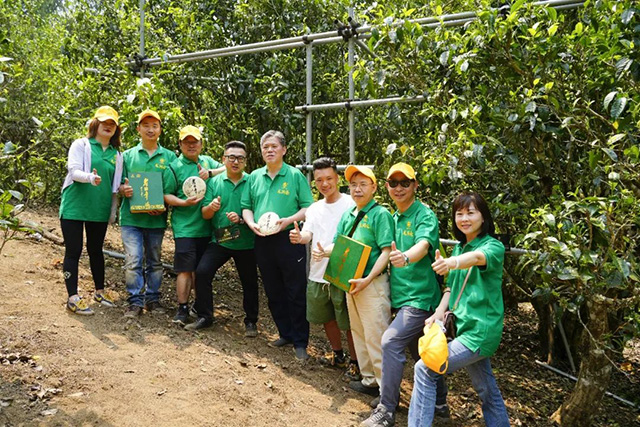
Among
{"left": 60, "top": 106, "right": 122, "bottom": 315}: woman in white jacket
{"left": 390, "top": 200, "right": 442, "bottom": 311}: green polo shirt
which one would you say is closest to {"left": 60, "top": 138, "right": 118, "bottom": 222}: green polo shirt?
{"left": 60, "top": 106, "right": 122, "bottom": 315}: woman in white jacket

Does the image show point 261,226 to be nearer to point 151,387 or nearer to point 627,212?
point 151,387

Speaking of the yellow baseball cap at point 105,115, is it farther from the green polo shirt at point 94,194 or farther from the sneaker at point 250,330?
the sneaker at point 250,330

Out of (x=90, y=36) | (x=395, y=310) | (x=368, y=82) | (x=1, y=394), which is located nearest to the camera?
(x=1, y=394)

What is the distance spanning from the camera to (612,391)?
6578 millimetres

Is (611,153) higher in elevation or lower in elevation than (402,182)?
higher

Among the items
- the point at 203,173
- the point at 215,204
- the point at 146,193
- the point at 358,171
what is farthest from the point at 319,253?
the point at 146,193

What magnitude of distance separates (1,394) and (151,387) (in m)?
0.90

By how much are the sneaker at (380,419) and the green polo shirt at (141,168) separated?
2509mm

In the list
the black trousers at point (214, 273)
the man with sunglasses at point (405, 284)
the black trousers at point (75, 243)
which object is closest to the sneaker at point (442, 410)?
the man with sunglasses at point (405, 284)

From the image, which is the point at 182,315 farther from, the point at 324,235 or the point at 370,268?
the point at 370,268

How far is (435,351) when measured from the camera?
3.38 metres

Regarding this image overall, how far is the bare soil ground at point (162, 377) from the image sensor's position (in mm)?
3707

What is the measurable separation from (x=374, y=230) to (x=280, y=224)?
86cm

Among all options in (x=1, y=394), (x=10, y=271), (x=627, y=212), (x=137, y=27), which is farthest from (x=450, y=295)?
(x=137, y=27)
